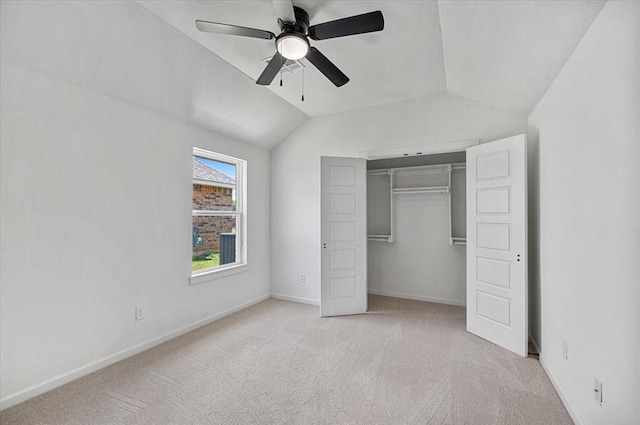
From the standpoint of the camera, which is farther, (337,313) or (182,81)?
(337,313)

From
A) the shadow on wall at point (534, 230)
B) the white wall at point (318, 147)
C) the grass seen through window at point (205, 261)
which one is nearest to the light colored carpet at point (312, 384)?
the shadow on wall at point (534, 230)

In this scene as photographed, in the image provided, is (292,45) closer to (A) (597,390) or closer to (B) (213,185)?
(B) (213,185)

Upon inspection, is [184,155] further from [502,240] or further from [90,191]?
[502,240]

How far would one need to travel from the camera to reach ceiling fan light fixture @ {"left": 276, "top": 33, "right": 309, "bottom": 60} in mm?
1973

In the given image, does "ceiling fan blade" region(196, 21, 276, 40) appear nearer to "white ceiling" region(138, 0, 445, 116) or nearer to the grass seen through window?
"white ceiling" region(138, 0, 445, 116)

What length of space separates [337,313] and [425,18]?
3.34m

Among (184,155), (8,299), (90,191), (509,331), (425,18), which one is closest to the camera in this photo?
(8,299)

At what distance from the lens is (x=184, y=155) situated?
3412mm

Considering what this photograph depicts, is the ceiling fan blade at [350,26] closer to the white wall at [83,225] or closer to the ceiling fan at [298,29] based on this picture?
the ceiling fan at [298,29]

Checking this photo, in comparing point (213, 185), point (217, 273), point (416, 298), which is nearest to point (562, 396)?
point (416, 298)

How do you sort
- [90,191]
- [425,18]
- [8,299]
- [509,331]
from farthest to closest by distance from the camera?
[509,331]
[90,191]
[425,18]
[8,299]

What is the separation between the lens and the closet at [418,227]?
4.37m

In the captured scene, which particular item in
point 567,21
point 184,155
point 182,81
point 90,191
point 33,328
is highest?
point 182,81

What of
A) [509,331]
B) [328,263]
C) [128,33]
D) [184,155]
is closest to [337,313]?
[328,263]
